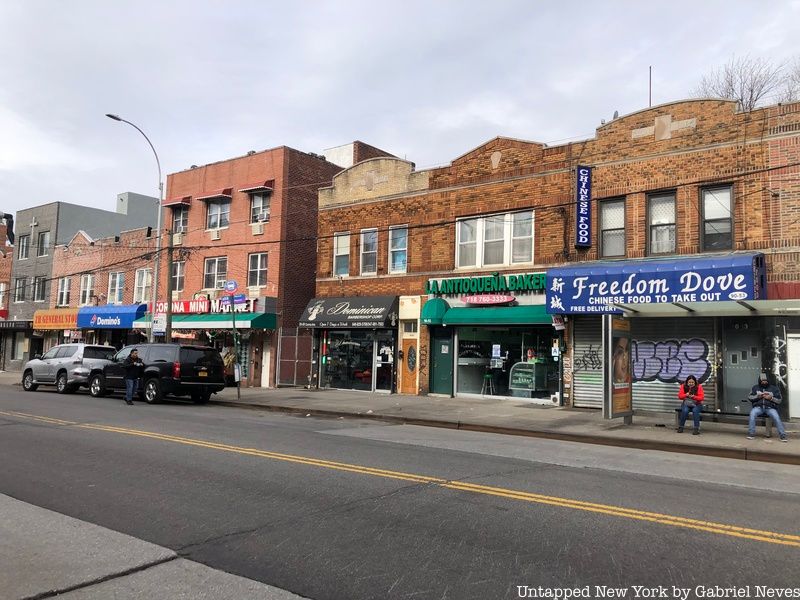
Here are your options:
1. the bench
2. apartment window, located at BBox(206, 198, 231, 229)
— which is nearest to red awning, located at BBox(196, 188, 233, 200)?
apartment window, located at BBox(206, 198, 231, 229)

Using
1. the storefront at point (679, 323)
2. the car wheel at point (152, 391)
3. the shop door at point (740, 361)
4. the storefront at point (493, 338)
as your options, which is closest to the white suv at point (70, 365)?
the car wheel at point (152, 391)

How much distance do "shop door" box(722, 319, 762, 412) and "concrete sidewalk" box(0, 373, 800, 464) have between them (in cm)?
131

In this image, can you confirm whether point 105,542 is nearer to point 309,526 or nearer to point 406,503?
point 309,526

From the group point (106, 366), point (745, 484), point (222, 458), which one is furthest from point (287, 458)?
point (106, 366)

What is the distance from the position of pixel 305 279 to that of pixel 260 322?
10.2 ft

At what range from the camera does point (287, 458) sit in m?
9.02

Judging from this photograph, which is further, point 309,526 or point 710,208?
point 710,208

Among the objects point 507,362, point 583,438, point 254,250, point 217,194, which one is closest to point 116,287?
point 217,194

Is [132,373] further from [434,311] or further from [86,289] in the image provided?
[86,289]

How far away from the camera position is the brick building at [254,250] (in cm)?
2603

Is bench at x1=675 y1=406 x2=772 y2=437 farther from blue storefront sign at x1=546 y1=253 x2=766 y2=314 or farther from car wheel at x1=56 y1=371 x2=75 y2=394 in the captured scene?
car wheel at x1=56 y1=371 x2=75 y2=394

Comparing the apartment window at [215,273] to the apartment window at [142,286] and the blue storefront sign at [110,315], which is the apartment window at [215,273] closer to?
the apartment window at [142,286]

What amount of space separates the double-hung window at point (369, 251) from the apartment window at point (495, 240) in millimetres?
3503

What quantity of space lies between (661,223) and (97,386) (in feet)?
60.1
